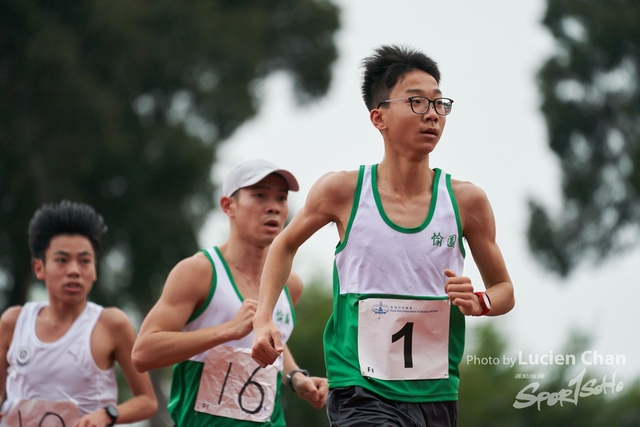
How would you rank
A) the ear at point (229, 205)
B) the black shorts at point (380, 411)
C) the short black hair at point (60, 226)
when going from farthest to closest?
the short black hair at point (60, 226), the ear at point (229, 205), the black shorts at point (380, 411)

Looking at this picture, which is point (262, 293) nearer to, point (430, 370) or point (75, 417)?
point (430, 370)

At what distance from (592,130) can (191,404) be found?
33.5 feet

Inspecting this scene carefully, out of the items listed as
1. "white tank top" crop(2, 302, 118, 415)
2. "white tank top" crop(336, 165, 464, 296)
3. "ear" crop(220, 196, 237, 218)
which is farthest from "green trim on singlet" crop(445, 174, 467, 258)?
"white tank top" crop(2, 302, 118, 415)

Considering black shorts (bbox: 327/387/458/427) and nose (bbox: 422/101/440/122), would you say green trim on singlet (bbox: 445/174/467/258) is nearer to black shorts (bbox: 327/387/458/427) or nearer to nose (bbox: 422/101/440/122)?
nose (bbox: 422/101/440/122)

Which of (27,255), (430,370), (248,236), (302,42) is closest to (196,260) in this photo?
(248,236)

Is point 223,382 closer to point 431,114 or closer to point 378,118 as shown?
point 378,118

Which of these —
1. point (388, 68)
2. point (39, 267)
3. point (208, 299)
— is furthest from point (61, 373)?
point (388, 68)

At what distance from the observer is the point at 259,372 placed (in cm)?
461

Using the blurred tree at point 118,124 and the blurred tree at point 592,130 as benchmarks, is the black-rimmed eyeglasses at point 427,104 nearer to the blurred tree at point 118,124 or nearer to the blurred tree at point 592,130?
the blurred tree at point 592,130

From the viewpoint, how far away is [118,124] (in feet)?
50.3

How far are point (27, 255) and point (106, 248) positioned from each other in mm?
→ 1169

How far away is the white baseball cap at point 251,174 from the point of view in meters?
5.03

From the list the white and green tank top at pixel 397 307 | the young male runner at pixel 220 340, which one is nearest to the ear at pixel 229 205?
the young male runner at pixel 220 340

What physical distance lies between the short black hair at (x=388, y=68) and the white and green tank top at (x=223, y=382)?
123 centimetres
